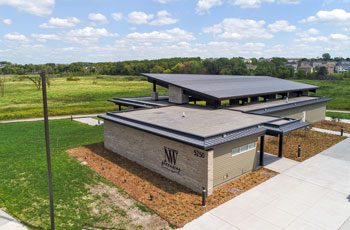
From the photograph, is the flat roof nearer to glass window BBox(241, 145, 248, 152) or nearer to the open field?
glass window BBox(241, 145, 248, 152)

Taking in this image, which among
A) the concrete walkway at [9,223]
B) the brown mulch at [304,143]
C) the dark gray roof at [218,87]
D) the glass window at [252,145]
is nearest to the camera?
the concrete walkway at [9,223]

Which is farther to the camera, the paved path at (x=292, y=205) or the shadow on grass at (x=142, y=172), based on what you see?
the shadow on grass at (x=142, y=172)

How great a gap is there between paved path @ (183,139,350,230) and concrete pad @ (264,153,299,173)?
475mm

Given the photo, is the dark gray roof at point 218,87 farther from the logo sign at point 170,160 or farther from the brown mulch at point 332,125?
the logo sign at point 170,160

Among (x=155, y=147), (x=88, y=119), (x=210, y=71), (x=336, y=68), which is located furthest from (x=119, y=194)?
(x=336, y=68)

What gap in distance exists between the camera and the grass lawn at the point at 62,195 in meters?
12.4

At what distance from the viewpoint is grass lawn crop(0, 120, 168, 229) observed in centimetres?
1237

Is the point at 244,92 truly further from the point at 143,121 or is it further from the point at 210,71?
the point at 210,71

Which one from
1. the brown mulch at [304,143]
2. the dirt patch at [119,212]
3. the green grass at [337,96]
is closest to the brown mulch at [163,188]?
the dirt patch at [119,212]

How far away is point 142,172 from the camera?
1822 centimetres

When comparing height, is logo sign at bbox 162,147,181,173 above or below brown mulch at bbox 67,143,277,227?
above

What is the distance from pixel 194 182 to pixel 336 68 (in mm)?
201337

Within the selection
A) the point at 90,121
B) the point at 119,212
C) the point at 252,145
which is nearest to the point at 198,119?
the point at 252,145

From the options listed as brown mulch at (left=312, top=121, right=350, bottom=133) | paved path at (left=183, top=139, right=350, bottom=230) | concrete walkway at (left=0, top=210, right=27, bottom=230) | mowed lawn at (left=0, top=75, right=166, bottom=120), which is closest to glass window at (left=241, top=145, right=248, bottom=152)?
paved path at (left=183, top=139, right=350, bottom=230)
